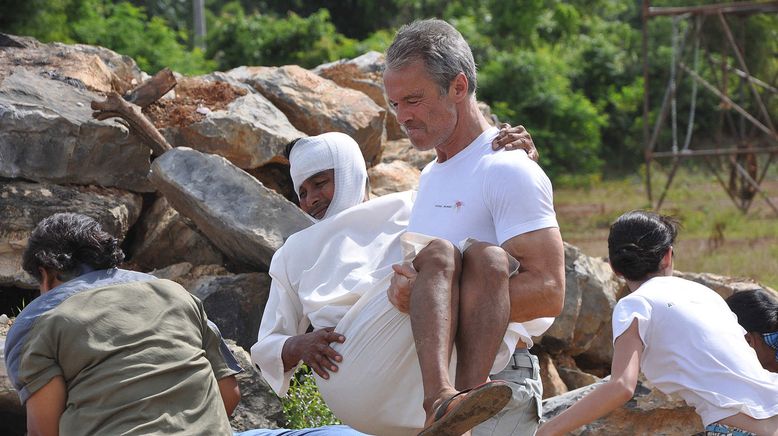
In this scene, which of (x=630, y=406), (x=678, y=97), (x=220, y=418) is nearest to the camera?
(x=220, y=418)

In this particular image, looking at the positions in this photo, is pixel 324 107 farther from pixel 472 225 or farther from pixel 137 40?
pixel 137 40

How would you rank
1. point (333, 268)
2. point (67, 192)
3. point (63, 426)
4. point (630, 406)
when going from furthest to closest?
Result: 1. point (67, 192)
2. point (630, 406)
3. point (333, 268)
4. point (63, 426)

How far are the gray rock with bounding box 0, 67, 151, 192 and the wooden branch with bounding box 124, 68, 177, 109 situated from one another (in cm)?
27

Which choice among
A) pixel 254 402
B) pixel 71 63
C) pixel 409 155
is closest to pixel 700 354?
pixel 254 402

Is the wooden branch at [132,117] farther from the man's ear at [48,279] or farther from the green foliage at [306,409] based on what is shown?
the man's ear at [48,279]

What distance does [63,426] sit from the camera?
312cm

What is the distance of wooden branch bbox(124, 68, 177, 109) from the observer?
6.57 metres

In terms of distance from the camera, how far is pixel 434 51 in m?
3.40

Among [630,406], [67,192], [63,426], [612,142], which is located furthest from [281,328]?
[612,142]

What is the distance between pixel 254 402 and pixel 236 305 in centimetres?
78

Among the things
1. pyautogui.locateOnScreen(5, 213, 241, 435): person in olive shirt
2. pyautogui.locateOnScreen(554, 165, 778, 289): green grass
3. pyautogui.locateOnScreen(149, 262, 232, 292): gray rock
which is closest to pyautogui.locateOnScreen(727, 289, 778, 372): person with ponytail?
pyautogui.locateOnScreen(5, 213, 241, 435): person in olive shirt

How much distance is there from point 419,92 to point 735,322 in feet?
4.64

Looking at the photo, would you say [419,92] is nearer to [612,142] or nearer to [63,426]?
[63,426]

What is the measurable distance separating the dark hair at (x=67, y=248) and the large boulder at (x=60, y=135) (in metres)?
2.69
